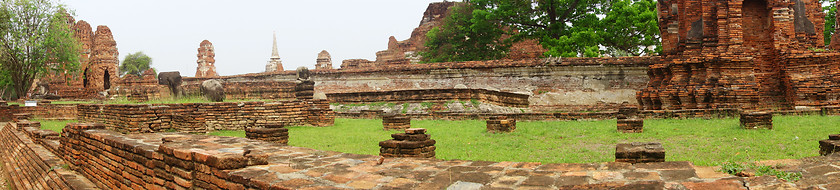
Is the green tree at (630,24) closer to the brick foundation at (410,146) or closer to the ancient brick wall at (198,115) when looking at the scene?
the ancient brick wall at (198,115)

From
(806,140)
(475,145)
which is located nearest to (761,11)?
(806,140)

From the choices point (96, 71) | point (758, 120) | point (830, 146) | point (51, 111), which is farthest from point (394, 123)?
point (96, 71)

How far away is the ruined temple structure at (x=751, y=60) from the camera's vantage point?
34.9ft

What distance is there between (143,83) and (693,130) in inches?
492

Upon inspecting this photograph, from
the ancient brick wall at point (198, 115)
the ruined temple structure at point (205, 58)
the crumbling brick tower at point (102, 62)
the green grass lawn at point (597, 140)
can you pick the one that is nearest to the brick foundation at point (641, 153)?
the green grass lawn at point (597, 140)

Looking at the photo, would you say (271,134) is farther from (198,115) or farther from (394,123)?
(394,123)

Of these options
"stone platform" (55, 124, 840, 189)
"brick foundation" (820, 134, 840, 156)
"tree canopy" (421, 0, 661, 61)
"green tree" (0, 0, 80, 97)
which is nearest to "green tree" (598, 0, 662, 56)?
"tree canopy" (421, 0, 661, 61)

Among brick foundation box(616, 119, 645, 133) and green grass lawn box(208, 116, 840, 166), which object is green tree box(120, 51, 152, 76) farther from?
brick foundation box(616, 119, 645, 133)

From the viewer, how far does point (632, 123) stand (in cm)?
817

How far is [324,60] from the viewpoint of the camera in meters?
32.7

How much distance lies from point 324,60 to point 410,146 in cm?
2774

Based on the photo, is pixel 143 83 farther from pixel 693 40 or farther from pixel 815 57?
pixel 815 57

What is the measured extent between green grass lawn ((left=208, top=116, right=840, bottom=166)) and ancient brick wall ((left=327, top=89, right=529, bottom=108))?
3873 millimetres

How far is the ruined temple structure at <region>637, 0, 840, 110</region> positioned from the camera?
419 inches
